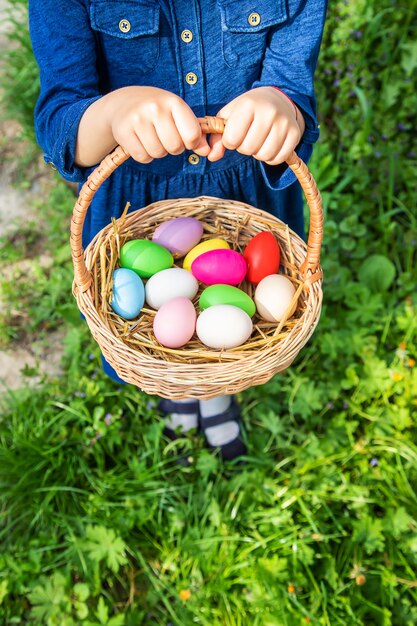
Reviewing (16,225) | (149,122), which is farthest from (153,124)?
(16,225)

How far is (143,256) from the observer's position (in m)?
1.29

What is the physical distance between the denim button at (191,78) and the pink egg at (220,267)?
0.35 meters

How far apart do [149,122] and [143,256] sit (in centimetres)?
42

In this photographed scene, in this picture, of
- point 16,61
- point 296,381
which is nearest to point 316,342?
point 296,381

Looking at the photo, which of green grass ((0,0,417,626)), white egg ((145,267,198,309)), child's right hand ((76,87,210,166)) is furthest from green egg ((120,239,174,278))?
green grass ((0,0,417,626))

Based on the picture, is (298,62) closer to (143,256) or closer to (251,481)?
(143,256)

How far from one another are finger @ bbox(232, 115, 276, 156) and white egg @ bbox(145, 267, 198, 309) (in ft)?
1.35

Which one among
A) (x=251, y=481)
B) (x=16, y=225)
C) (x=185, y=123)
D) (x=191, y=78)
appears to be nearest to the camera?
(x=185, y=123)

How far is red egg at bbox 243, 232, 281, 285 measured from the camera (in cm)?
129

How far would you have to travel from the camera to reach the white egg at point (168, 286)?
130 centimetres

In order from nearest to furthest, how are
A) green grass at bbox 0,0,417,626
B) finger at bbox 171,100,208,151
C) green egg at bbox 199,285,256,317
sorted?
finger at bbox 171,100,208,151 → green egg at bbox 199,285,256,317 → green grass at bbox 0,0,417,626

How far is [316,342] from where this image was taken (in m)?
1.98

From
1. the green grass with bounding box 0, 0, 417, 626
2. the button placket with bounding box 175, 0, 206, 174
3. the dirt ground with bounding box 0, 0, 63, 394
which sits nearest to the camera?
the button placket with bounding box 175, 0, 206, 174

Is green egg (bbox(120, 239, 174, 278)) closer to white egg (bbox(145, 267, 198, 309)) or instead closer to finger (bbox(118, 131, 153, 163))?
white egg (bbox(145, 267, 198, 309))
